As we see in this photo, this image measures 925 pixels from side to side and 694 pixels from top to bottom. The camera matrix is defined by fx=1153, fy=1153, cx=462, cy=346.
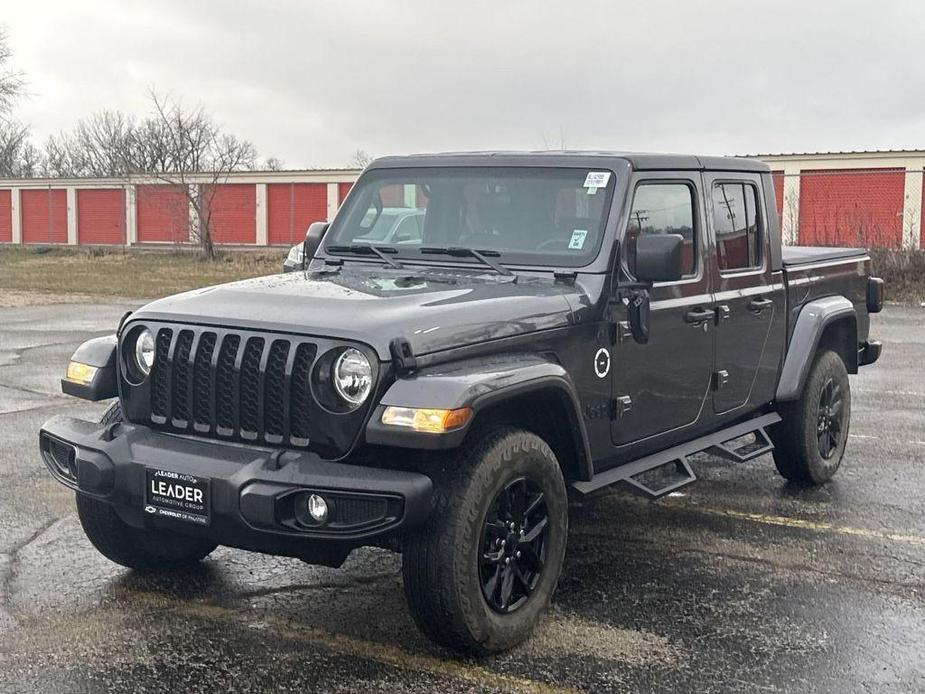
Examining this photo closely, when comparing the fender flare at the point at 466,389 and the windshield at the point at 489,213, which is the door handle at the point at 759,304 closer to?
the windshield at the point at 489,213

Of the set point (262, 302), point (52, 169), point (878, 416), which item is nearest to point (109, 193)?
point (52, 169)

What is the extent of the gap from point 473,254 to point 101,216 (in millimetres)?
51252

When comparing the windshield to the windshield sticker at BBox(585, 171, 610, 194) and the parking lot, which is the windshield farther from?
the parking lot

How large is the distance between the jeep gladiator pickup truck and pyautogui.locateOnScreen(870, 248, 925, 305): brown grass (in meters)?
15.8

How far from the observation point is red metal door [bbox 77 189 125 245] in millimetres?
52938

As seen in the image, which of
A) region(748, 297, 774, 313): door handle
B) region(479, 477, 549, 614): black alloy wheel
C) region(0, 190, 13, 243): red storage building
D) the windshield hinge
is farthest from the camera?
region(0, 190, 13, 243): red storage building

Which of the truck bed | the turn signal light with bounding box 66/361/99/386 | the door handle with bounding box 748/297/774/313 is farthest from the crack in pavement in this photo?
the truck bed

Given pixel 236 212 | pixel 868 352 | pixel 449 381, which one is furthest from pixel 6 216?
pixel 449 381

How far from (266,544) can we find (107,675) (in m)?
0.74

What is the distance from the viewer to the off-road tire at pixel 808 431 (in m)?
6.79

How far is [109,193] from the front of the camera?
53.0 meters

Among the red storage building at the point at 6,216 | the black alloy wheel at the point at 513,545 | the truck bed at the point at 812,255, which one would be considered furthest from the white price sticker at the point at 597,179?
the red storage building at the point at 6,216

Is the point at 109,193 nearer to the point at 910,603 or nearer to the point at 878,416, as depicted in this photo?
the point at 878,416

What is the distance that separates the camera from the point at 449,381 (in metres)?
4.02
